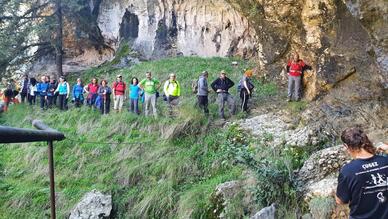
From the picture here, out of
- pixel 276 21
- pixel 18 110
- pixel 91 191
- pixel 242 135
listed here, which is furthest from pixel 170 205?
pixel 18 110

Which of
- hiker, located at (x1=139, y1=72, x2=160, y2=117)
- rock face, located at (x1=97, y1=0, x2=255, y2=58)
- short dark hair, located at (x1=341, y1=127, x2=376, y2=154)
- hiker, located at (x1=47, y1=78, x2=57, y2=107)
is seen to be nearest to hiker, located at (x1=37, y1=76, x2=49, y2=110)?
hiker, located at (x1=47, y1=78, x2=57, y2=107)

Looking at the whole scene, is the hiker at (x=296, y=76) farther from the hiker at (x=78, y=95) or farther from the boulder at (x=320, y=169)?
the hiker at (x=78, y=95)

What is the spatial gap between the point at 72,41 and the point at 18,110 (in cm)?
802

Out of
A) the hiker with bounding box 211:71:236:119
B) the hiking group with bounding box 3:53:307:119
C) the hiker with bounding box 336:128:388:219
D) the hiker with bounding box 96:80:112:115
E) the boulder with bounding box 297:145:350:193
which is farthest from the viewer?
the hiker with bounding box 96:80:112:115

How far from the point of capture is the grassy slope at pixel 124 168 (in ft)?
32.1

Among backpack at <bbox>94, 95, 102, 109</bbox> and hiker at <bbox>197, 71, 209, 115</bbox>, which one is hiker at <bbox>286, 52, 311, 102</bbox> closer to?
hiker at <bbox>197, 71, 209, 115</bbox>

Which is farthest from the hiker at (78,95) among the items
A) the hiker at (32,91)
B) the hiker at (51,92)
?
the hiker at (32,91)

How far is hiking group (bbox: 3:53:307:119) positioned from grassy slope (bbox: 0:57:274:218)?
1.66 feet

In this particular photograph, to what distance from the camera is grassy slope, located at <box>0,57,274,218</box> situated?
32.1 feet

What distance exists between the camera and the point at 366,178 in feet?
11.7

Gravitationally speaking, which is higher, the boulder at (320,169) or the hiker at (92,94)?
the hiker at (92,94)

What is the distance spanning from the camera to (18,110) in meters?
18.1

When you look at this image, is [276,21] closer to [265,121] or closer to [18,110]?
[265,121]

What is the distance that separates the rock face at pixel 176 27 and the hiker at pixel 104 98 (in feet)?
26.9
